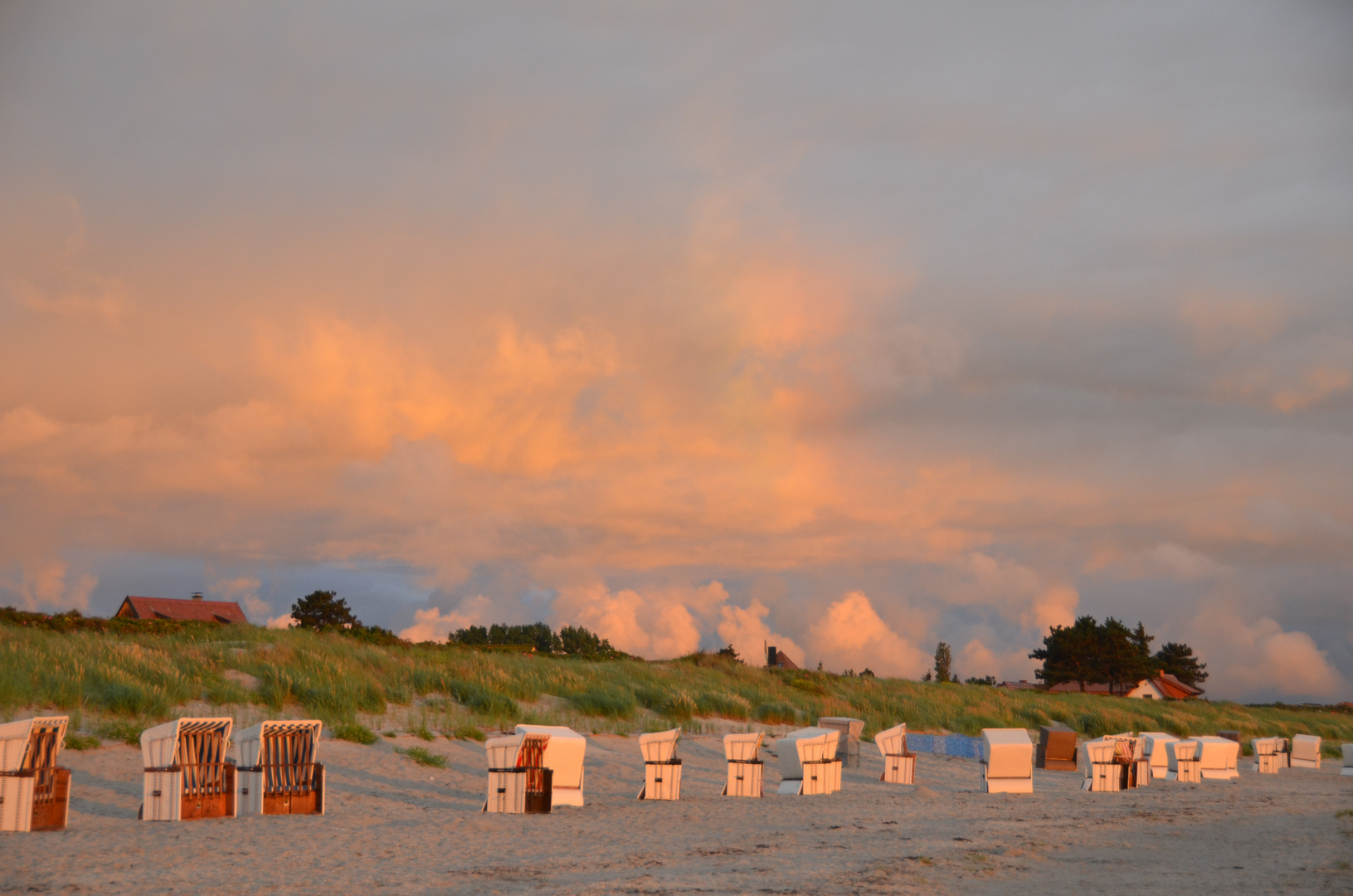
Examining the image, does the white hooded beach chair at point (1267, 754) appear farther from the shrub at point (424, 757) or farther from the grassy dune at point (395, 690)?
the shrub at point (424, 757)

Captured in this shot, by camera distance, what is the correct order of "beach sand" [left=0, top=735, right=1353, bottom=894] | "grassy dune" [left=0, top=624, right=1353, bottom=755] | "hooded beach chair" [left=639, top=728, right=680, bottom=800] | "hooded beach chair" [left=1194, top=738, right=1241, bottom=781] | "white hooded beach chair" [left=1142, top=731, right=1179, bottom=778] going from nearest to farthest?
"beach sand" [left=0, top=735, right=1353, bottom=894] → "hooded beach chair" [left=639, top=728, right=680, bottom=800] → "grassy dune" [left=0, top=624, right=1353, bottom=755] → "white hooded beach chair" [left=1142, top=731, right=1179, bottom=778] → "hooded beach chair" [left=1194, top=738, right=1241, bottom=781]

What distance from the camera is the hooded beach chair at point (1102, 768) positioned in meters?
20.3

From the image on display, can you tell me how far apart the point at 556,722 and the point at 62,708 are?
9578 millimetres

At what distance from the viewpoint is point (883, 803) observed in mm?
16422

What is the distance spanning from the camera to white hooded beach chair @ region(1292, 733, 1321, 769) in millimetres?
32719

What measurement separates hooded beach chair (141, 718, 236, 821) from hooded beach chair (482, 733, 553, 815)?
10.5 ft

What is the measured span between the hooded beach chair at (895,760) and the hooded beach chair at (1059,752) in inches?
299

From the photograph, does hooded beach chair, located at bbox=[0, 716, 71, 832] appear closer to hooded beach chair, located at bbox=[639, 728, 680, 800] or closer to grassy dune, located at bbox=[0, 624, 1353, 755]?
grassy dune, located at bbox=[0, 624, 1353, 755]

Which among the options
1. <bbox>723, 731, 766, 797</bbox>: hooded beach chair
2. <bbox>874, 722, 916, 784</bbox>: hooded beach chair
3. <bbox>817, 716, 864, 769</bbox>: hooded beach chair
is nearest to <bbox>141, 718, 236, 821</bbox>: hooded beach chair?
<bbox>723, 731, 766, 797</bbox>: hooded beach chair

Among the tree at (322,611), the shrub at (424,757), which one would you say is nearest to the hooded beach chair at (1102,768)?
the shrub at (424,757)

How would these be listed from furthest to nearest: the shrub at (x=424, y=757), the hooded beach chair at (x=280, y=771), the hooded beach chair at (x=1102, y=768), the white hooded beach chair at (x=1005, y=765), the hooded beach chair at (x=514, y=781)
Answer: the hooded beach chair at (x=1102, y=768) → the white hooded beach chair at (x=1005, y=765) → the shrub at (x=424, y=757) → the hooded beach chair at (x=514, y=781) → the hooded beach chair at (x=280, y=771)

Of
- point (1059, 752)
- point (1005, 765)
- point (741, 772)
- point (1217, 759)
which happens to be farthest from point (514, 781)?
point (1217, 759)

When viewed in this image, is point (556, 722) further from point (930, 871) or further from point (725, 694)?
point (930, 871)

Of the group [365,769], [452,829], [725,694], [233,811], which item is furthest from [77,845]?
[725,694]
